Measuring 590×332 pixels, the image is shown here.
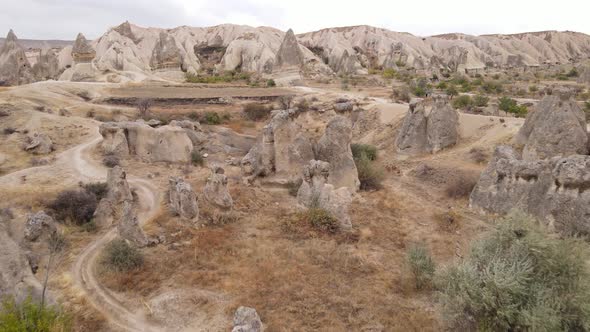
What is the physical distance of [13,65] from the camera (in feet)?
140

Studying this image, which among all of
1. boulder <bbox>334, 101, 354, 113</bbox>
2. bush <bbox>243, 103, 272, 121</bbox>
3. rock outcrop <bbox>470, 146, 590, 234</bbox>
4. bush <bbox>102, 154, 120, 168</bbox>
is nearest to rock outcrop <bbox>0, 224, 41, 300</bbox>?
rock outcrop <bbox>470, 146, 590, 234</bbox>

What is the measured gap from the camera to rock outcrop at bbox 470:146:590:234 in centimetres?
897

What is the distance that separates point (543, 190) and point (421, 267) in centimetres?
450

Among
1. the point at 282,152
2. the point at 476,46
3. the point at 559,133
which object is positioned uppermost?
the point at 476,46

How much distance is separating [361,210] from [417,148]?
8569 millimetres

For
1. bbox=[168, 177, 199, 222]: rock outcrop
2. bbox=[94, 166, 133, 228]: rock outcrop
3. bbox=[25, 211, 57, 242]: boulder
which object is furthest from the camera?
bbox=[94, 166, 133, 228]: rock outcrop

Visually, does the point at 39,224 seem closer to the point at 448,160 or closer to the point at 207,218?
the point at 207,218

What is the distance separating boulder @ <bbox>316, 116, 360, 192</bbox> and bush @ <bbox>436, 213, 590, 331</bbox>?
8.38 m

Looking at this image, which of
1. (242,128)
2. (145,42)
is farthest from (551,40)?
(242,128)

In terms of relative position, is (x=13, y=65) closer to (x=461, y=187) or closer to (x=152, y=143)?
(x=152, y=143)

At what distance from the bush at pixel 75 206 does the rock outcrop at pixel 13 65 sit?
119ft

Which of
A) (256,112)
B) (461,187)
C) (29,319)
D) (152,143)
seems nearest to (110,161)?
(152,143)

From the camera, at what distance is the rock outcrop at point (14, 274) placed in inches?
240

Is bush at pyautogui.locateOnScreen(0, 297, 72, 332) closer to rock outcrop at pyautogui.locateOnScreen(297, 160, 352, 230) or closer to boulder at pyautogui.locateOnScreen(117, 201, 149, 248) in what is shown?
boulder at pyautogui.locateOnScreen(117, 201, 149, 248)
